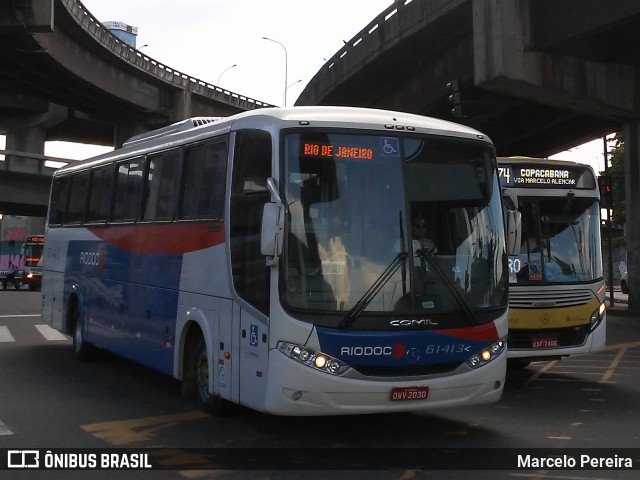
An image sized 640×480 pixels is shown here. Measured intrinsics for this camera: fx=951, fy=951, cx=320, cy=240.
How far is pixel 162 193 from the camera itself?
11.4 meters

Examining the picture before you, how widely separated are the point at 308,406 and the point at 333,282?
107cm

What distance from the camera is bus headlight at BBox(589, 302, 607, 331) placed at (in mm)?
12625

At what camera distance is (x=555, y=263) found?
12.6m

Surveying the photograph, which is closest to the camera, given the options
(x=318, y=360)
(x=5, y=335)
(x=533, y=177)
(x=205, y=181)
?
(x=318, y=360)

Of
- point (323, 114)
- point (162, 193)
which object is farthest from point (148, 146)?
point (323, 114)

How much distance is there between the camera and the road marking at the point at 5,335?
18203 millimetres

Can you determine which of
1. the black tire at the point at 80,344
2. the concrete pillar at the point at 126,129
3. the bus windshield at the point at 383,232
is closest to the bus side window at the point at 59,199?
the black tire at the point at 80,344

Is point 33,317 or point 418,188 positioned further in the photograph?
point 33,317

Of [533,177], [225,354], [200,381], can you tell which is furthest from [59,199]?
[225,354]

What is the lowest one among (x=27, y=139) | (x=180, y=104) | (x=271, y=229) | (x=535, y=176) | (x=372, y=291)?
(x=372, y=291)

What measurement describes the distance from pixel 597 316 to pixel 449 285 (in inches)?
194

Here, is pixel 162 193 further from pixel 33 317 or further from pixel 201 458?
pixel 33 317

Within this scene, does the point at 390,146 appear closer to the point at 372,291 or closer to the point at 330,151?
the point at 330,151

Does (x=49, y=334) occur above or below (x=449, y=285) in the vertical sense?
below
